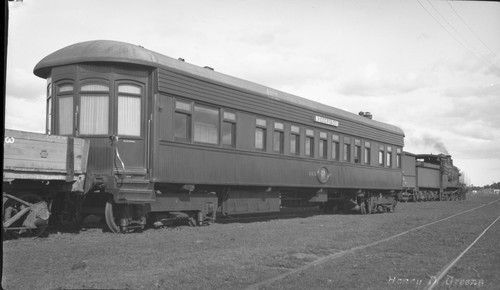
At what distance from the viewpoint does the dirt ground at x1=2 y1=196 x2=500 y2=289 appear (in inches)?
247

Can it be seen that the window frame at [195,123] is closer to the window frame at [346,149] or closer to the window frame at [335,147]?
the window frame at [335,147]

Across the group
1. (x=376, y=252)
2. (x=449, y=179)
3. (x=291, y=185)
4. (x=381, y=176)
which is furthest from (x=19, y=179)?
(x=449, y=179)

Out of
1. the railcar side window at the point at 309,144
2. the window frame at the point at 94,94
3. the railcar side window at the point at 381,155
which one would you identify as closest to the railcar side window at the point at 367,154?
the railcar side window at the point at 381,155

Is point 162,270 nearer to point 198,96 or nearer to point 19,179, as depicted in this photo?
point 19,179

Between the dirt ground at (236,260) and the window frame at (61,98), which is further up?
the window frame at (61,98)

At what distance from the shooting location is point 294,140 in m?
15.7

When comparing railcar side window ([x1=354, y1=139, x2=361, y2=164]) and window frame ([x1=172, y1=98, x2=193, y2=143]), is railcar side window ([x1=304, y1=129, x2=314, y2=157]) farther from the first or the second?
window frame ([x1=172, y1=98, x2=193, y2=143])

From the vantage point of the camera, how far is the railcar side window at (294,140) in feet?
50.7

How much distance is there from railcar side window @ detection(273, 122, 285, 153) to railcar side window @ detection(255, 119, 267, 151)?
503 mm

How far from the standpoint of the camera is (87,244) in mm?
8805

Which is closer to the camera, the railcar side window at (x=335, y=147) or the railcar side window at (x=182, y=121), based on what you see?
the railcar side window at (x=182, y=121)

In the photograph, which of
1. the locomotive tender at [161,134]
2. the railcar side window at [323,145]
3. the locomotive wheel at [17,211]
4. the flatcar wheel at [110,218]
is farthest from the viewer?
the railcar side window at [323,145]

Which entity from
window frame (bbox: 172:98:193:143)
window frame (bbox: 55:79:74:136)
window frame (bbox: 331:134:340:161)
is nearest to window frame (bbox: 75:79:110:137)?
window frame (bbox: 55:79:74:136)

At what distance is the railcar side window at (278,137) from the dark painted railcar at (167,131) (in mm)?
29
